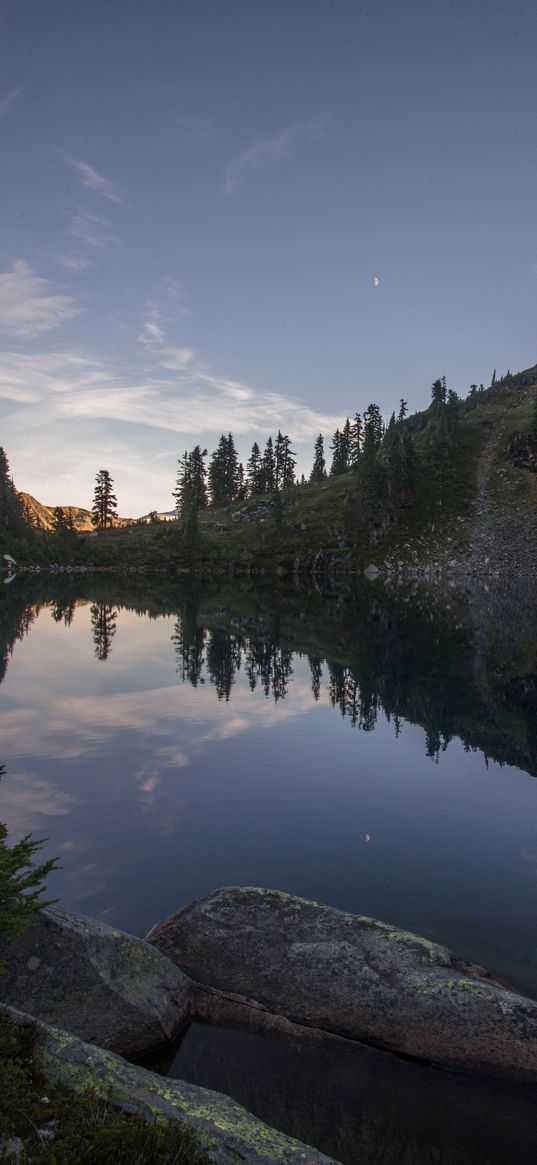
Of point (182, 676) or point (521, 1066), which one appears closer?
point (521, 1066)

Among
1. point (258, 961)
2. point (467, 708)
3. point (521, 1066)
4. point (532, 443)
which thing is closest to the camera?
point (521, 1066)

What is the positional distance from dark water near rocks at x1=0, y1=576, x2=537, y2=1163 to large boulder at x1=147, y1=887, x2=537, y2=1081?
0.52 m

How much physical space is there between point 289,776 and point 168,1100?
1618 cm

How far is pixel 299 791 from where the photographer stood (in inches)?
819

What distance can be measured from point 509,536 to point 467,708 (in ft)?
416

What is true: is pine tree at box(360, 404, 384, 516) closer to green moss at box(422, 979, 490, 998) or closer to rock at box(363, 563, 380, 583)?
rock at box(363, 563, 380, 583)

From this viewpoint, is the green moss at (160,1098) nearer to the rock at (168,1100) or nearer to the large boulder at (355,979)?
the rock at (168,1100)

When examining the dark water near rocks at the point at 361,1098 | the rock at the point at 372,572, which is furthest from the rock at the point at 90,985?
the rock at the point at 372,572

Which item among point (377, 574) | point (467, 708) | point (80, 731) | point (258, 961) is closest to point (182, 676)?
point (80, 731)

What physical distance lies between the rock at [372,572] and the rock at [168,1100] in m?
137

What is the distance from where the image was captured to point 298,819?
18.4m

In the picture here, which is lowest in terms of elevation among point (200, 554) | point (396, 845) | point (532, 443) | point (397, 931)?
point (396, 845)

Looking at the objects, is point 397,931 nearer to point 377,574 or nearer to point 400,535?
point 377,574

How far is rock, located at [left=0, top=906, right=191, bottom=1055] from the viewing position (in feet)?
28.7
